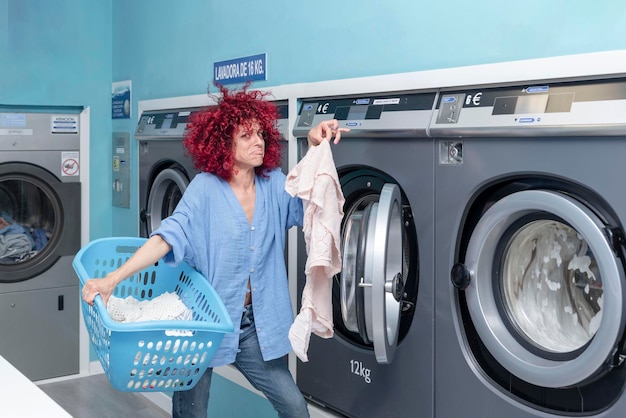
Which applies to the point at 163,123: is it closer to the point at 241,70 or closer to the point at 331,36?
the point at 241,70

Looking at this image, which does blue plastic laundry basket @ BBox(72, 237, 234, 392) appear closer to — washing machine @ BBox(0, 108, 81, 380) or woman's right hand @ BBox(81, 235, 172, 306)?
woman's right hand @ BBox(81, 235, 172, 306)

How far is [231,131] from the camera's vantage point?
8.34 ft

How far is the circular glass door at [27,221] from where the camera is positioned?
4.33 m

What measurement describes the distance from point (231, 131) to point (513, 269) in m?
1.01

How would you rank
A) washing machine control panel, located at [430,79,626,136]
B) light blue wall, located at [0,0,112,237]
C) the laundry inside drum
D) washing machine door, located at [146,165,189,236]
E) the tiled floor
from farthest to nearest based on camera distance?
light blue wall, located at [0,0,112,237]
the tiled floor
washing machine door, located at [146,165,189,236]
the laundry inside drum
washing machine control panel, located at [430,79,626,136]

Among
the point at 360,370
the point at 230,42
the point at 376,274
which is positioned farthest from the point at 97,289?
the point at 230,42

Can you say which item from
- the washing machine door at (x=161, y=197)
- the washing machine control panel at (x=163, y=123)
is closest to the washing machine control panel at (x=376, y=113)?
the washing machine control panel at (x=163, y=123)

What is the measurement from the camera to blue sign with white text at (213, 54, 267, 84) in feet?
10.7

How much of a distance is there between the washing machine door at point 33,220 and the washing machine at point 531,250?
283 centimetres

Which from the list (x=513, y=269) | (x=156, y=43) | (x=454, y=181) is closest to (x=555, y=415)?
(x=513, y=269)

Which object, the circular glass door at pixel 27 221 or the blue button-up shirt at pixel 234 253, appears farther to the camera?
the circular glass door at pixel 27 221

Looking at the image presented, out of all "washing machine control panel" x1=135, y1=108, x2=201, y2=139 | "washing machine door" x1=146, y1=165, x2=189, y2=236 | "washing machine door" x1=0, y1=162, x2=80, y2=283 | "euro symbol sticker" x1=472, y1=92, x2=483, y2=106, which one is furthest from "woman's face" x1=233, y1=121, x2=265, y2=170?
"washing machine door" x1=0, y1=162, x2=80, y2=283

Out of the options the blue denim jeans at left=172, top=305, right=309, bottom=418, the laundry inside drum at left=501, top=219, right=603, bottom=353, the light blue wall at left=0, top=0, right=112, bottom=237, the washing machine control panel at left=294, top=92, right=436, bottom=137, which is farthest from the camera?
the light blue wall at left=0, top=0, right=112, bottom=237

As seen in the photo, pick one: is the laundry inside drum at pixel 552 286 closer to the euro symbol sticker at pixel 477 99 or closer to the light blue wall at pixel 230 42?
the euro symbol sticker at pixel 477 99
